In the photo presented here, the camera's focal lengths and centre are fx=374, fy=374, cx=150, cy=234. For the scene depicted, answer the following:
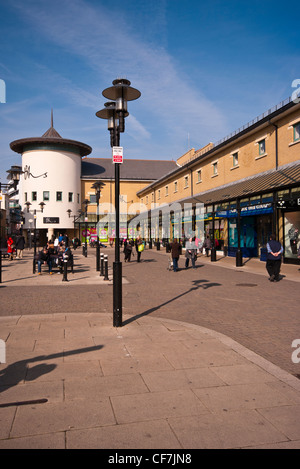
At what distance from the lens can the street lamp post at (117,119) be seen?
23.0 ft

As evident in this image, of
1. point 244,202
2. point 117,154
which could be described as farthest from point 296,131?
point 117,154

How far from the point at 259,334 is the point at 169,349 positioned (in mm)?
1912

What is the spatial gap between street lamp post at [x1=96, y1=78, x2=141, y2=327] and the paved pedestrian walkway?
2.00 feet

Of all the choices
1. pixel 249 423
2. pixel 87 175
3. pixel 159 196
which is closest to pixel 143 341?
pixel 249 423

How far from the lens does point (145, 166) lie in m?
68.5

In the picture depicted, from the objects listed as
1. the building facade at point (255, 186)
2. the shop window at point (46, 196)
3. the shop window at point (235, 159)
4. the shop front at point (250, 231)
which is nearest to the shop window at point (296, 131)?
the building facade at point (255, 186)

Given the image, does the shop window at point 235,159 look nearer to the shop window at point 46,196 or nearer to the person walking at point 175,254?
the person walking at point 175,254

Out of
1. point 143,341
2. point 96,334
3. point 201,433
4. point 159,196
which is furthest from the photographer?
point 159,196

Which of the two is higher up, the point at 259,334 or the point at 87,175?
the point at 87,175

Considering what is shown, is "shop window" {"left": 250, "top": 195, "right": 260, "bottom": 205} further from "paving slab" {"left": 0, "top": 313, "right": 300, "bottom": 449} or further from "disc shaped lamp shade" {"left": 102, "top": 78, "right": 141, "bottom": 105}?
"paving slab" {"left": 0, "top": 313, "right": 300, "bottom": 449}

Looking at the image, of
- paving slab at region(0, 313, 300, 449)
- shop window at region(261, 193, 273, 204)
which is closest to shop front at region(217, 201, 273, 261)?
shop window at region(261, 193, 273, 204)

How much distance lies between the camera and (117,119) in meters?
A: 8.08
